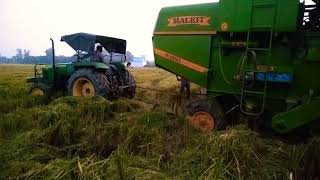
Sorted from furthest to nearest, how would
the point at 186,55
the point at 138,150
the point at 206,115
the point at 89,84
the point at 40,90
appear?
1. the point at 40,90
2. the point at 89,84
3. the point at 186,55
4. the point at 206,115
5. the point at 138,150

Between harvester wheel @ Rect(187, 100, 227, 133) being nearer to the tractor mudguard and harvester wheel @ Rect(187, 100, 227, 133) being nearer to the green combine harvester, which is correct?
the green combine harvester

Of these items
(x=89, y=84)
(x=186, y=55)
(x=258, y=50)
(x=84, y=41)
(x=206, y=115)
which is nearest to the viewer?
(x=258, y=50)

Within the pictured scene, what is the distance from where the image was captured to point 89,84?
35.2ft

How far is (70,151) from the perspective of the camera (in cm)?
562

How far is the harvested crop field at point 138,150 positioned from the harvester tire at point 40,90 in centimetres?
401

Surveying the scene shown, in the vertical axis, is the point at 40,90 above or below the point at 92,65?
below

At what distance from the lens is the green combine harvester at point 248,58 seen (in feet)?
20.0

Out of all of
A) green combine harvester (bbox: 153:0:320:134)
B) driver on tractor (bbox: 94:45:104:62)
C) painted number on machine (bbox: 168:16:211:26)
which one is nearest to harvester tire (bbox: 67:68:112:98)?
driver on tractor (bbox: 94:45:104:62)

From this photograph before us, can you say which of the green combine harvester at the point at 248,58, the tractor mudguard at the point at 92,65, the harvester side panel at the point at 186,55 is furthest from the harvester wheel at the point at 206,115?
the tractor mudguard at the point at 92,65

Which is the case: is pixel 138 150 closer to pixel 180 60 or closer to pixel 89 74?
pixel 180 60

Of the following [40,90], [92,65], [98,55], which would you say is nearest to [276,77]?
[92,65]

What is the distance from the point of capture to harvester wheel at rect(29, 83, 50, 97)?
11350 mm

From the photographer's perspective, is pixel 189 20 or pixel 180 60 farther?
pixel 180 60

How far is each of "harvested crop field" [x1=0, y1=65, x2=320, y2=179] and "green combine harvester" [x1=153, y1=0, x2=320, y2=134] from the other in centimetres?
48
